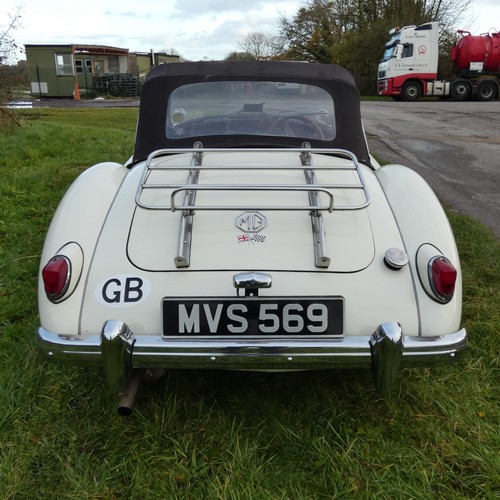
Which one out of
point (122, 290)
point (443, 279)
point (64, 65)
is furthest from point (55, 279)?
point (64, 65)

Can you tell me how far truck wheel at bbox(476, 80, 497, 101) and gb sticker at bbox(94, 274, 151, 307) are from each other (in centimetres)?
2438

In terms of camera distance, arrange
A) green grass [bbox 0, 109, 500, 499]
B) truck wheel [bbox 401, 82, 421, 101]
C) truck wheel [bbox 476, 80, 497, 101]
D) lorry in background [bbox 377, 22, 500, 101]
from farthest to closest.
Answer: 1. truck wheel [bbox 476, 80, 497, 101]
2. truck wheel [bbox 401, 82, 421, 101]
3. lorry in background [bbox 377, 22, 500, 101]
4. green grass [bbox 0, 109, 500, 499]

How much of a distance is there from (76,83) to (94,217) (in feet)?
86.9

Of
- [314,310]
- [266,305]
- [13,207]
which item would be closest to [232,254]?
[266,305]

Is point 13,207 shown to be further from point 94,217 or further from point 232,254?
point 232,254

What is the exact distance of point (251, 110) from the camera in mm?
3236

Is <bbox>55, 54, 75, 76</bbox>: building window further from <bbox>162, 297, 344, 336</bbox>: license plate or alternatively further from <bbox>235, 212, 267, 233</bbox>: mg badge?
<bbox>162, 297, 344, 336</bbox>: license plate

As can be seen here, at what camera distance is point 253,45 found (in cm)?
4591

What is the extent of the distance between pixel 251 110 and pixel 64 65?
87.1 feet

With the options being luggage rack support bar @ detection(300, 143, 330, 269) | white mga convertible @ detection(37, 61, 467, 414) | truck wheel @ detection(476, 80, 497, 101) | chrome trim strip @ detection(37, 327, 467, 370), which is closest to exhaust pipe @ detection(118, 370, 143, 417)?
white mga convertible @ detection(37, 61, 467, 414)

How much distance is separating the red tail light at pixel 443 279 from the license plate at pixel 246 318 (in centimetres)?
45

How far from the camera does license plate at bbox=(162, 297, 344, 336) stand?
200 centimetres

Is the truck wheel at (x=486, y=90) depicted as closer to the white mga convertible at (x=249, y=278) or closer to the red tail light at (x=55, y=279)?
the white mga convertible at (x=249, y=278)

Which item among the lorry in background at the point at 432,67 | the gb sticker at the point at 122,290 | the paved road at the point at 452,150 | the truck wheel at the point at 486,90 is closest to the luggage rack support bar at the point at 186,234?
the gb sticker at the point at 122,290
